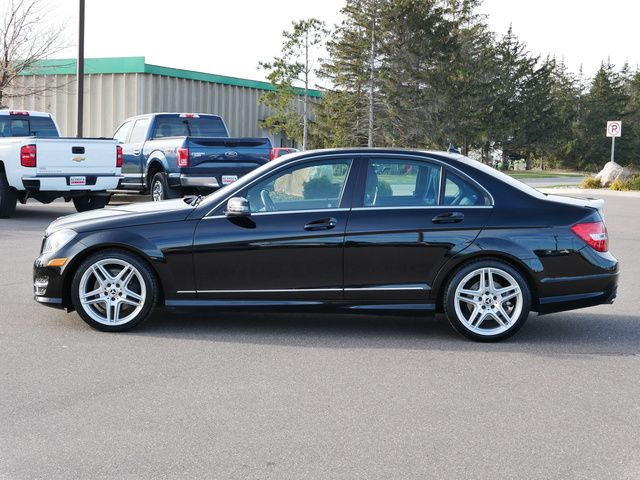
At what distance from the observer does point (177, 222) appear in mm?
7445

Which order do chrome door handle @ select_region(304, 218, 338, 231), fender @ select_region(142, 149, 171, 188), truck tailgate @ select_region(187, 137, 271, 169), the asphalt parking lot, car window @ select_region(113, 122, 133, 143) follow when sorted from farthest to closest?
1. car window @ select_region(113, 122, 133, 143)
2. fender @ select_region(142, 149, 171, 188)
3. truck tailgate @ select_region(187, 137, 271, 169)
4. chrome door handle @ select_region(304, 218, 338, 231)
5. the asphalt parking lot

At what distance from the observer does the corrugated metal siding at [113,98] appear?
46.9m

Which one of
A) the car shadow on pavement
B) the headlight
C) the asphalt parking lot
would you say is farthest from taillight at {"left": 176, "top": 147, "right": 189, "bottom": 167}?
the headlight

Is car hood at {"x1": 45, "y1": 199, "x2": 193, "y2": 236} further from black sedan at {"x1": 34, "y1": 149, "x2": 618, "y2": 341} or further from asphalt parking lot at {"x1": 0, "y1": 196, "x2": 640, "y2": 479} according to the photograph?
→ asphalt parking lot at {"x1": 0, "y1": 196, "x2": 640, "y2": 479}

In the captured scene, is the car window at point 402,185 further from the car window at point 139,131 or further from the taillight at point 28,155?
the car window at point 139,131

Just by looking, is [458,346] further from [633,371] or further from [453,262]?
[633,371]

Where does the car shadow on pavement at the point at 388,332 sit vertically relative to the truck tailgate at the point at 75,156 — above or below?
below

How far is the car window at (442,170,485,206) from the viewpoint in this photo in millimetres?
7414

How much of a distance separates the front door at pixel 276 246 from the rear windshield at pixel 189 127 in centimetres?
1287

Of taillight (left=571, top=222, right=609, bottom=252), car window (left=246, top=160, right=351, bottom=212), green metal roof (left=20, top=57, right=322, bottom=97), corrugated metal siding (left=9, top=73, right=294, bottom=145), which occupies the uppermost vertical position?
green metal roof (left=20, top=57, right=322, bottom=97)

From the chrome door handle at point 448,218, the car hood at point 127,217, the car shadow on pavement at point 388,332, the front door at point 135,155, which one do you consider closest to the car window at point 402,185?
the chrome door handle at point 448,218

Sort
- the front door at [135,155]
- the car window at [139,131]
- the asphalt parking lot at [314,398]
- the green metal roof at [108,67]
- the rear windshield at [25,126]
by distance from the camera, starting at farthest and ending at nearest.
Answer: the green metal roof at [108,67]
the car window at [139,131]
the front door at [135,155]
the rear windshield at [25,126]
the asphalt parking lot at [314,398]

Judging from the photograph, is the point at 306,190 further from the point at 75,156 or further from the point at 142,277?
the point at 75,156

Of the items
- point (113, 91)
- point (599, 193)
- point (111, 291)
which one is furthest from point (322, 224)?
point (113, 91)
